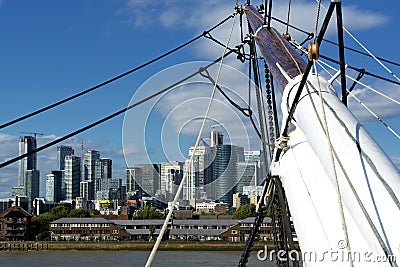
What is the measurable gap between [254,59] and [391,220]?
153 cm

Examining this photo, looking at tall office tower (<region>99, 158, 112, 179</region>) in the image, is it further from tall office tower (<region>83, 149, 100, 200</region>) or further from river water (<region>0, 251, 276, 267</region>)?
river water (<region>0, 251, 276, 267</region>)

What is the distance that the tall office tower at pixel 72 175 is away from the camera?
2304 inches

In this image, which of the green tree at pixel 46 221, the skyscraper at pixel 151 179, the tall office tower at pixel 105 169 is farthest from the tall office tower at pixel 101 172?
the skyscraper at pixel 151 179

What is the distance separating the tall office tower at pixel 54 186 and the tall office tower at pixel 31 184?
1685 mm

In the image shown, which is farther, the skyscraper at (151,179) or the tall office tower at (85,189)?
the tall office tower at (85,189)

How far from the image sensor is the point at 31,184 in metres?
58.8

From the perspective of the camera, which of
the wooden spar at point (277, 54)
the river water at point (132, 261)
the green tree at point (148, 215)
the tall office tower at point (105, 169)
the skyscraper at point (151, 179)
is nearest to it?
the wooden spar at point (277, 54)

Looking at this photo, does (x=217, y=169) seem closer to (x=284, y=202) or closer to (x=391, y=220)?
(x=284, y=202)

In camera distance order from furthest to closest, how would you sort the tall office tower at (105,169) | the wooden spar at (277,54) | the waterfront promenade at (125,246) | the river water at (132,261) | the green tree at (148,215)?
the tall office tower at (105,169)
the green tree at (148,215)
the waterfront promenade at (125,246)
the river water at (132,261)
the wooden spar at (277,54)

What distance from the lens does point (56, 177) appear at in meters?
63.9

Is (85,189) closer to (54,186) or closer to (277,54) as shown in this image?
(54,186)

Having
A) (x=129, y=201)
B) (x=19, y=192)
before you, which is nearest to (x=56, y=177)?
(x=19, y=192)

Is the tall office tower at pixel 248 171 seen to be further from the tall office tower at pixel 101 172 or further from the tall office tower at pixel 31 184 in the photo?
the tall office tower at pixel 31 184

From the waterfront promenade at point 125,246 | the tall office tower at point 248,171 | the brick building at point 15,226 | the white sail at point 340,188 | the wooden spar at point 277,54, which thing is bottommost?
the waterfront promenade at point 125,246
